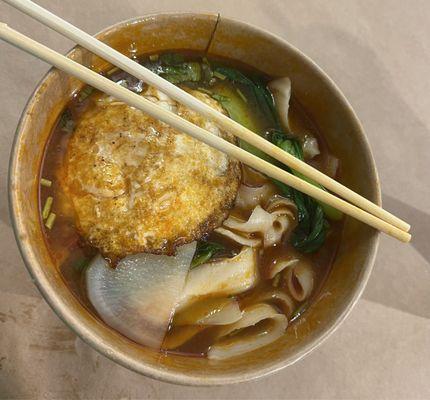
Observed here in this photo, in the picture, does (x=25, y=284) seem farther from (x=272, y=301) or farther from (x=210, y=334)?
(x=272, y=301)

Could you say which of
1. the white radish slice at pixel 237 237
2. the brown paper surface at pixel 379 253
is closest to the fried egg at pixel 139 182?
the white radish slice at pixel 237 237

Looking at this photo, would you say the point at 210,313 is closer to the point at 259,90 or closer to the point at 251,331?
the point at 251,331

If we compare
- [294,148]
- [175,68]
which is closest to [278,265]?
[294,148]

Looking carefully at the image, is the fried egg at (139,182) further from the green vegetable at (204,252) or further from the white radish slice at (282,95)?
the white radish slice at (282,95)

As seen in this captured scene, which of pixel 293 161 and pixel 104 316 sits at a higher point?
pixel 293 161

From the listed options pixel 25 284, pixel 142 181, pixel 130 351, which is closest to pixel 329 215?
pixel 142 181
